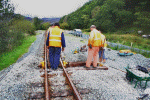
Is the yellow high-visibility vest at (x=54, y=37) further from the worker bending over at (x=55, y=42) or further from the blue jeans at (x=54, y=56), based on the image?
the blue jeans at (x=54, y=56)

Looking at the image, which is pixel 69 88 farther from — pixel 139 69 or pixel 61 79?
pixel 139 69

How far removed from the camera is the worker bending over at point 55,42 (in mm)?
5090

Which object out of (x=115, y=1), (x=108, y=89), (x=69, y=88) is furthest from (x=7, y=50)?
(x=115, y=1)

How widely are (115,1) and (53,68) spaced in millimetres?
35371

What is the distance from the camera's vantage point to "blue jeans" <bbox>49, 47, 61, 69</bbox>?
5.39 m

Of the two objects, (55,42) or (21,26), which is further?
(21,26)

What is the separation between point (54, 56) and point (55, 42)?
71 cm

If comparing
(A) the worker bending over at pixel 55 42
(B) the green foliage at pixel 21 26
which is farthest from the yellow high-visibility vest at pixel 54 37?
(B) the green foliage at pixel 21 26

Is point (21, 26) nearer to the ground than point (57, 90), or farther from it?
farther from it

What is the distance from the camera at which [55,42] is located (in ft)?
16.8

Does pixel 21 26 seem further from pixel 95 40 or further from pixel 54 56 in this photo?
pixel 95 40

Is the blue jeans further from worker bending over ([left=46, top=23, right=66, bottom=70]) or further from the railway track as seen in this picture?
the railway track

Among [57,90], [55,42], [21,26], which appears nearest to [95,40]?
[55,42]

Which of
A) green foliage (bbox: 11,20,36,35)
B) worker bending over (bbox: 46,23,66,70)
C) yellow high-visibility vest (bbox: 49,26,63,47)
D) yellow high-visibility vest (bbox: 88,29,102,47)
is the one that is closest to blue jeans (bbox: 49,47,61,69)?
worker bending over (bbox: 46,23,66,70)
